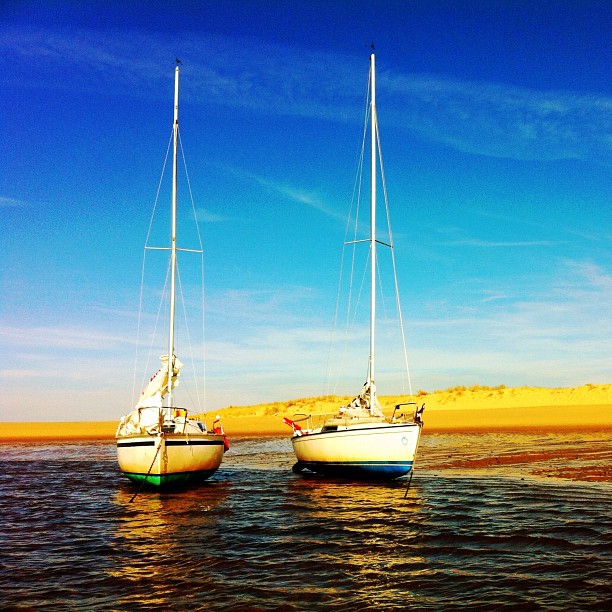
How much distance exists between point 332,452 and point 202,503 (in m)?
6.61

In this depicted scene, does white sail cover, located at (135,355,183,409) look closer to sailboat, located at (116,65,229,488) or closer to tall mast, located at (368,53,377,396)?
sailboat, located at (116,65,229,488)

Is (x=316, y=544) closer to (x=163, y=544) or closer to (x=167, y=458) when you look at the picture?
(x=163, y=544)

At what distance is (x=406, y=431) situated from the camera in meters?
23.2

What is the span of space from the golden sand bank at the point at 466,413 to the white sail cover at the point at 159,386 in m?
23.9

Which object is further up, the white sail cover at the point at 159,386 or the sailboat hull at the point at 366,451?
the white sail cover at the point at 159,386

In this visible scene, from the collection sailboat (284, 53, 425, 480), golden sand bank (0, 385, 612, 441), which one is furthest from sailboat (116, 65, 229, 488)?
golden sand bank (0, 385, 612, 441)

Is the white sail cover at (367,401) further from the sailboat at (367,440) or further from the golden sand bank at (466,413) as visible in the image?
the golden sand bank at (466,413)

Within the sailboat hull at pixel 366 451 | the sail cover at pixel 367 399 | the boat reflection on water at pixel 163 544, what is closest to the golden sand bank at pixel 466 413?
the sail cover at pixel 367 399

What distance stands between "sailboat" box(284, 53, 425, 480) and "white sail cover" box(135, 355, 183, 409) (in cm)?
610

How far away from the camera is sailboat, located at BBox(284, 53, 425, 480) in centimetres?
2341

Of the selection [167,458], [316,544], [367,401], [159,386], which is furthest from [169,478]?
[316,544]

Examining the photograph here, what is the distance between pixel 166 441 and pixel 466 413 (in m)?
41.6

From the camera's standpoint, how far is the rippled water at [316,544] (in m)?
10.2

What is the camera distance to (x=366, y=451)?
24094 millimetres
